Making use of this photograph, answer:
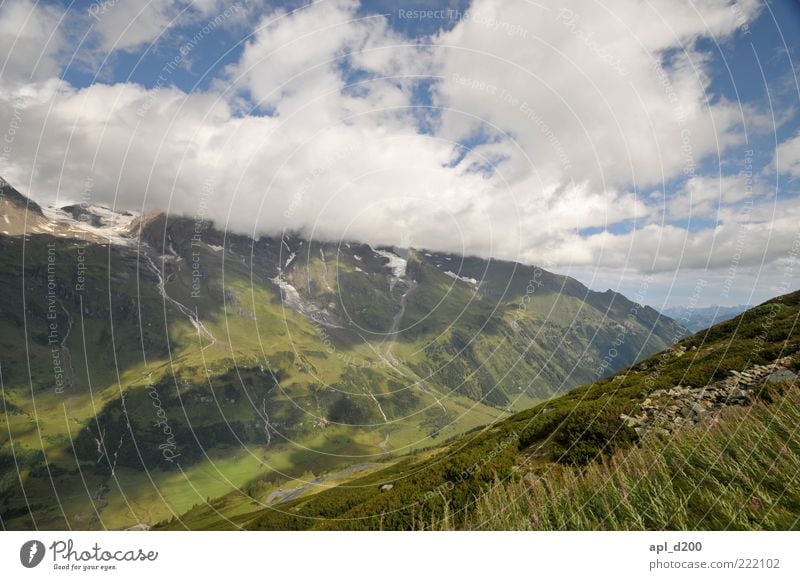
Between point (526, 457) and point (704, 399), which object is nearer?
point (704, 399)

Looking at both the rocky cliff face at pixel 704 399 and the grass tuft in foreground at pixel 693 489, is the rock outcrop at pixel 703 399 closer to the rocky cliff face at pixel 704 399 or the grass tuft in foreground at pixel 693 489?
the rocky cliff face at pixel 704 399

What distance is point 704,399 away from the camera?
42.0 feet

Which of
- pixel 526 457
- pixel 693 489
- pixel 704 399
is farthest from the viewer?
pixel 526 457

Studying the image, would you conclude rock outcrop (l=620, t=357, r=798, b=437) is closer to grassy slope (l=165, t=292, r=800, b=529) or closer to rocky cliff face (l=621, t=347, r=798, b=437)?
rocky cliff face (l=621, t=347, r=798, b=437)

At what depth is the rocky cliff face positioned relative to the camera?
1159 cm

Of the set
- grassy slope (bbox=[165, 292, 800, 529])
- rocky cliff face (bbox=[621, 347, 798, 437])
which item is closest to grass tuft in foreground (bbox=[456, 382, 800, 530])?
grassy slope (bbox=[165, 292, 800, 529])

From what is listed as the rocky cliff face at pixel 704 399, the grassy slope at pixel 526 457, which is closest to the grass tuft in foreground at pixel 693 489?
the grassy slope at pixel 526 457

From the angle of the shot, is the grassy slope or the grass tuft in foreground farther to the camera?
the grassy slope

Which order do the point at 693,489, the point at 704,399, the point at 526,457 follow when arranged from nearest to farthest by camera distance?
1. the point at 693,489
2. the point at 704,399
3. the point at 526,457

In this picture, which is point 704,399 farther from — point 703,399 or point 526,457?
point 526,457

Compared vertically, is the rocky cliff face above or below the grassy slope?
above

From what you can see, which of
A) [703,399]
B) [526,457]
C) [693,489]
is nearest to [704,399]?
[703,399]

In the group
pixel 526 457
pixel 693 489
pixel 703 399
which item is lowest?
pixel 526 457

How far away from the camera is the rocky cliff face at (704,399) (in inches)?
456
